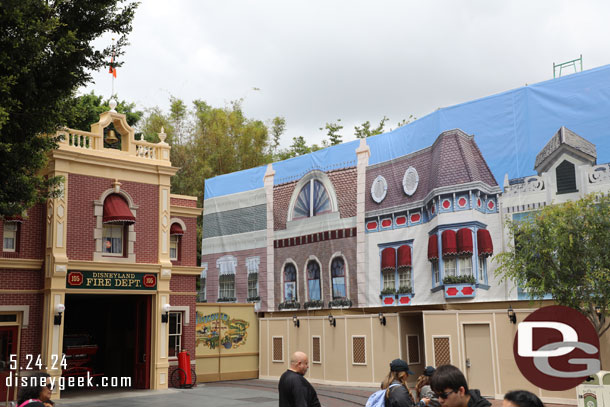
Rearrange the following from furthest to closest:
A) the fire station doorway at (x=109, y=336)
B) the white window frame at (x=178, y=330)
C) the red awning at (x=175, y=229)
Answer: the red awning at (x=175, y=229) < the white window frame at (x=178, y=330) < the fire station doorway at (x=109, y=336)

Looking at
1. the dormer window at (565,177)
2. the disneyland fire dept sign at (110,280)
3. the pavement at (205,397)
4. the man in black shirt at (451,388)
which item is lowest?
the pavement at (205,397)

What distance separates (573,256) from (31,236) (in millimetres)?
15967

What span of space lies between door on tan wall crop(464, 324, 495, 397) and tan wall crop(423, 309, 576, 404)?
6.5 inches

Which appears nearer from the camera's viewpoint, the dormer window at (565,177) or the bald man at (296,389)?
the bald man at (296,389)

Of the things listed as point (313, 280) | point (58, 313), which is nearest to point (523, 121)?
point (313, 280)

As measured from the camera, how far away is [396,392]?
6.96 meters

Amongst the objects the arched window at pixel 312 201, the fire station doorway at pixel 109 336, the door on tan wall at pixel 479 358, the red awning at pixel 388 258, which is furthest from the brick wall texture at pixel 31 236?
the door on tan wall at pixel 479 358

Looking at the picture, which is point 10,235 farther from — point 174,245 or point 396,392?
point 396,392

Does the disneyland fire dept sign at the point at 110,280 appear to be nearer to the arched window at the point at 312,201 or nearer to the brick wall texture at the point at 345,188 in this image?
Answer: the arched window at the point at 312,201

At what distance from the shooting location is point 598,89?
19.0 metres

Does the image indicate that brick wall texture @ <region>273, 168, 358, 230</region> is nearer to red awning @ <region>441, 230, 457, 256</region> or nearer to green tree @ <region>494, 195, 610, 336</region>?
red awning @ <region>441, 230, 457, 256</region>

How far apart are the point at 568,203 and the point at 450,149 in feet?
20.8

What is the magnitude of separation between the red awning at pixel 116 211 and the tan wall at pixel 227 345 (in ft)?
21.3

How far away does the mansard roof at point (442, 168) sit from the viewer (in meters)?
21.3
